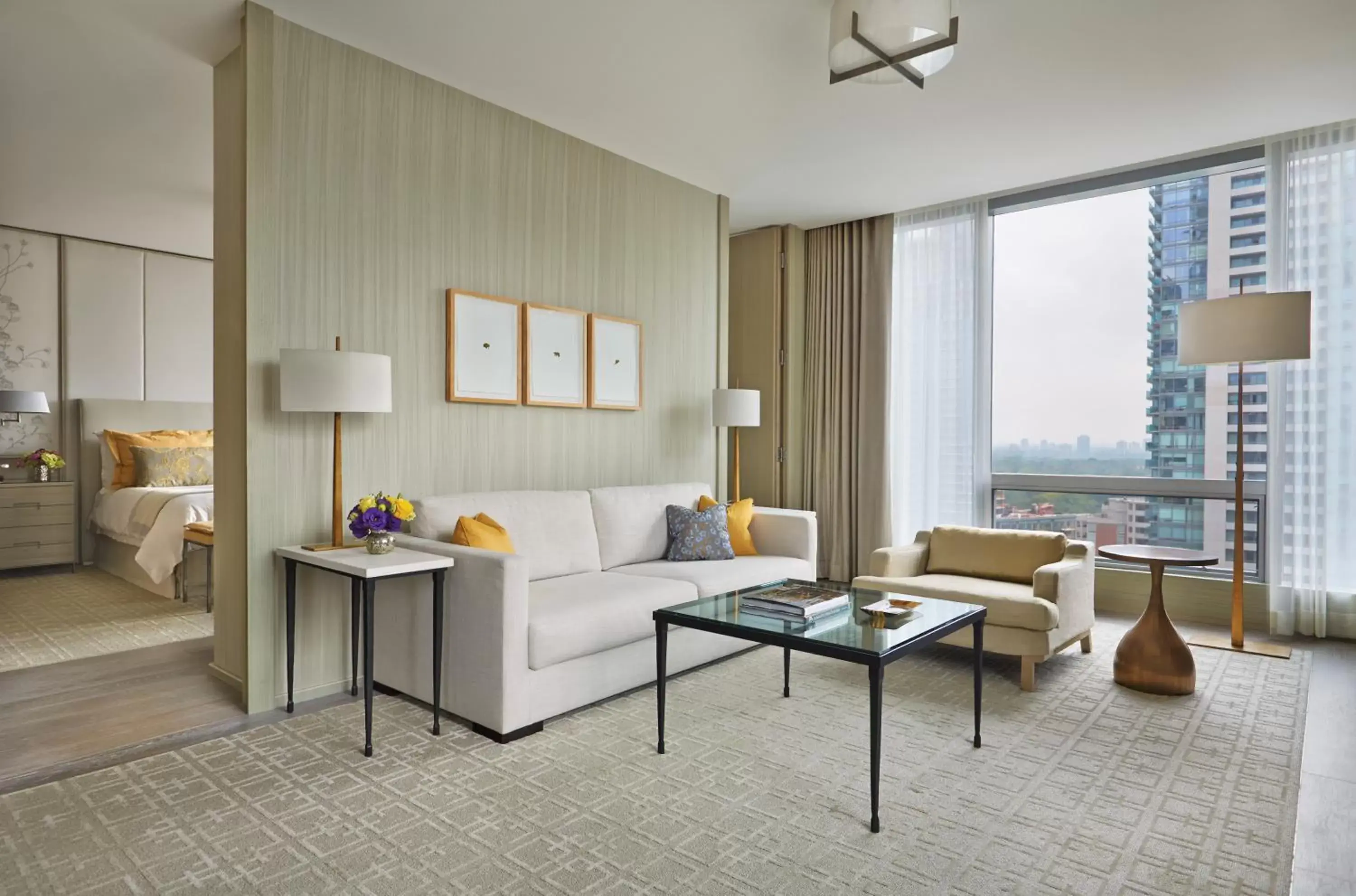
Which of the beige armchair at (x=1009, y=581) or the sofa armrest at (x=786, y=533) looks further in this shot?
the sofa armrest at (x=786, y=533)

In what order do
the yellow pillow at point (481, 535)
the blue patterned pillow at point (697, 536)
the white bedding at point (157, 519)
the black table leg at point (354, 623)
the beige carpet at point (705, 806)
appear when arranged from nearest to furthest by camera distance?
the beige carpet at point (705, 806) → the black table leg at point (354, 623) → the yellow pillow at point (481, 535) → the blue patterned pillow at point (697, 536) → the white bedding at point (157, 519)

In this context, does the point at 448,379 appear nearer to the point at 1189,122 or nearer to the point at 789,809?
the point at 789,809

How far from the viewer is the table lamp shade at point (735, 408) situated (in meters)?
5.24

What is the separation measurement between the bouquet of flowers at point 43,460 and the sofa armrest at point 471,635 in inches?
192

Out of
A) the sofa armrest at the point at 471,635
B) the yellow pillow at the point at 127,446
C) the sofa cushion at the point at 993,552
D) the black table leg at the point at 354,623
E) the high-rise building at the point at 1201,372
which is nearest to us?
the sofa armrest at the point at 471,635

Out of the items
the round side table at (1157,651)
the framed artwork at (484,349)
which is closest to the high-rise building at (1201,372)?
the round side table at (1157,651)

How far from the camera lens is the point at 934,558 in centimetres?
442

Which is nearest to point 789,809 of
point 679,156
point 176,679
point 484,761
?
point 484,761

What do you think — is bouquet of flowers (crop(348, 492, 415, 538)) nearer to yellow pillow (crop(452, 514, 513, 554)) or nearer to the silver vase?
the silver vase

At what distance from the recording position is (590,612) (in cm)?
314

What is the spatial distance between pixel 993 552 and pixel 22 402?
23.2 ft

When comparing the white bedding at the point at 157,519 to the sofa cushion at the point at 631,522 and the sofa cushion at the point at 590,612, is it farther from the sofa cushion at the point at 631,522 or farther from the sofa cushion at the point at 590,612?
the sofa cushion at the point at 590,612

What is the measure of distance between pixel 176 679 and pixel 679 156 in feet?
12.9

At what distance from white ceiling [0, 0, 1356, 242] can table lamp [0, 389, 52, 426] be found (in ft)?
8.54
